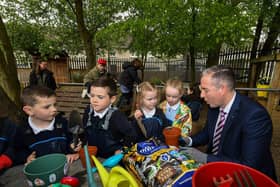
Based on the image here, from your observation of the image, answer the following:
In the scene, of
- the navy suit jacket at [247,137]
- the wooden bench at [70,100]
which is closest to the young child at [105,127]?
the navy suit jacket at [247,137]

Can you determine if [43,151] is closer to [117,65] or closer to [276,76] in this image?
[276,76]

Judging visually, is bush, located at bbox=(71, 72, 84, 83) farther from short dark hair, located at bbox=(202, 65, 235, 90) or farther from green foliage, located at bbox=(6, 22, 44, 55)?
short dark hair, located at bbox=(202, 65, 235, 90)

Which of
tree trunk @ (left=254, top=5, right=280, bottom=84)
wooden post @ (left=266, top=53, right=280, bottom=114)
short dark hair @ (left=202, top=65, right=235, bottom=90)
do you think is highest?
tree trunk @ (left=254, top=5, right=280, bottom=84)

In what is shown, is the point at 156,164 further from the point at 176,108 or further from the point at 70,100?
the point at 70,100

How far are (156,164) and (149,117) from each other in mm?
1147

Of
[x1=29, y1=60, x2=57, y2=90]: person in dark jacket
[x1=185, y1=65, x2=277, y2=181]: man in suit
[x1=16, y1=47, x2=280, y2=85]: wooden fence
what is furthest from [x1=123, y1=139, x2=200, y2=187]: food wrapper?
[x1=16, y1=47, x2=280, y2=85]: wooden fence

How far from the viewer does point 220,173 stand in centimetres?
77

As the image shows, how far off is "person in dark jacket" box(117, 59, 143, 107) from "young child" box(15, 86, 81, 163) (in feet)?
12.2

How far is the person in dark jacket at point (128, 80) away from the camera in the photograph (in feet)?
17.0


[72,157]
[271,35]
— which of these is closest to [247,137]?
[72,157]

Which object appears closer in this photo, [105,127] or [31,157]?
[31,157]

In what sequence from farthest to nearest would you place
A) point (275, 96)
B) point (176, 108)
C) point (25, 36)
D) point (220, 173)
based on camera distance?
point (25, 36) < point (275, 96) < point (176, 108) < point (220, 173)

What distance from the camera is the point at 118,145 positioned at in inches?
60.7

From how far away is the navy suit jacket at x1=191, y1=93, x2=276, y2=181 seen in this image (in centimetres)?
136
